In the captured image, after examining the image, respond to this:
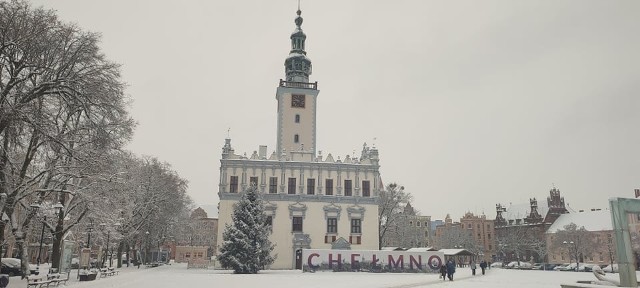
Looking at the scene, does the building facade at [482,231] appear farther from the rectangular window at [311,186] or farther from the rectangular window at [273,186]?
the rectangular window at [273,186]

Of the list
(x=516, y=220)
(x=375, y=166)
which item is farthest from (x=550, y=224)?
(x=375, y=166)

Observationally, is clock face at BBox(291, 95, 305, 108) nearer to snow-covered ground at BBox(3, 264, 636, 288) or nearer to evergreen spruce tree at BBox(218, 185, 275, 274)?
evergreen spruce tree at BBox(218, 185, 275, 274)

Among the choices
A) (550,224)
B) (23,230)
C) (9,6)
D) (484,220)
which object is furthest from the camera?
(484,220)

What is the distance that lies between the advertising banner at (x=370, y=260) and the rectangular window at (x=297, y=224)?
825 cm

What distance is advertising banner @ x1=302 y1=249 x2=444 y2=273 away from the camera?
131 feet

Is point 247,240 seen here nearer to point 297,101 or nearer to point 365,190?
point 365,190

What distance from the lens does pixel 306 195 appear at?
49.1 meters

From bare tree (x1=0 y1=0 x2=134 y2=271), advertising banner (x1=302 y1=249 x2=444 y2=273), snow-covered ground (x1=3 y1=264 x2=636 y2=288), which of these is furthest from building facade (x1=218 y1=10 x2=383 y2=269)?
bare tree (x1=0 y1=0 x2=134 y2=271)

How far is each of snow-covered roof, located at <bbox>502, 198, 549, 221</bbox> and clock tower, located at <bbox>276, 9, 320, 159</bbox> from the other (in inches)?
2527

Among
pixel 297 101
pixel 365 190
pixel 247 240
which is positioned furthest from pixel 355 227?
pixel 297 101

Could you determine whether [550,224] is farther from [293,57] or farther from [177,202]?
[177,202]

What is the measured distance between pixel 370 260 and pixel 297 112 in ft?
68.8

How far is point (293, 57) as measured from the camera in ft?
188

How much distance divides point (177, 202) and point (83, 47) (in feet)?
119
